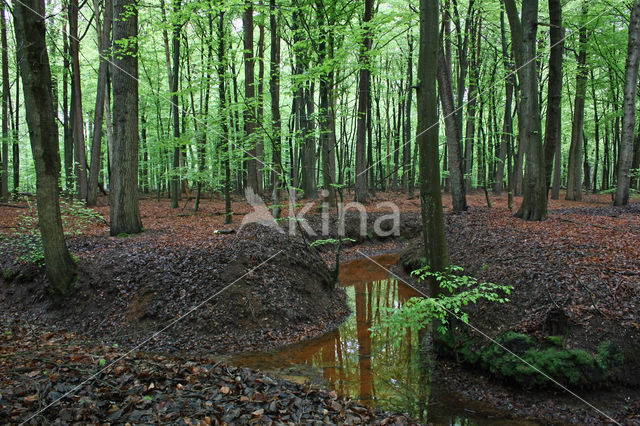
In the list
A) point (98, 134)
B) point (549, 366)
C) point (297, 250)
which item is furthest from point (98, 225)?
point (549, 366)

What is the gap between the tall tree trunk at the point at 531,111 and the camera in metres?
8.79

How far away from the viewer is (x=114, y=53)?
790 cm

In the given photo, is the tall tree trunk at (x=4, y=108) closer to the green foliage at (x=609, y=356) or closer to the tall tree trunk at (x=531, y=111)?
the tall tree trunk at (x=531, y=111)

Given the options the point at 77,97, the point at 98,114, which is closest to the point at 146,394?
the point at 98,114

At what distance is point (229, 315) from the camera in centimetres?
607

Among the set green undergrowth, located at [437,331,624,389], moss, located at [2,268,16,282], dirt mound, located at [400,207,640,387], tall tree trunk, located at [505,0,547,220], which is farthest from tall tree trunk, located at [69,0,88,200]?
tall tree trunk, located at [505,0,547,220]

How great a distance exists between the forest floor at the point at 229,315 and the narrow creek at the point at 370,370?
0.98ft

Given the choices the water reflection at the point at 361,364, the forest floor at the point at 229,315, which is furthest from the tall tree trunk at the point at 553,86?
the water reflection at the point at 361,364

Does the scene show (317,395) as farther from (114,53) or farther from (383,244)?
(383,244)

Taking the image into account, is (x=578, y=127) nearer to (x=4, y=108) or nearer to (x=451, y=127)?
(x=451, y=127)

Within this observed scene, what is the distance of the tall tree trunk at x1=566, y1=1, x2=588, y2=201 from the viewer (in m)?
15.5

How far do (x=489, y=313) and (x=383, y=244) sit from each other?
8203 millimetres

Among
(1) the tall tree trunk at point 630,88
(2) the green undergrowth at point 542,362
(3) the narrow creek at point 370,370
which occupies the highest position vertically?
(1) the tall tree trunk at point 630,88

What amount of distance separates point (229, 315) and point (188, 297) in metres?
0.80
